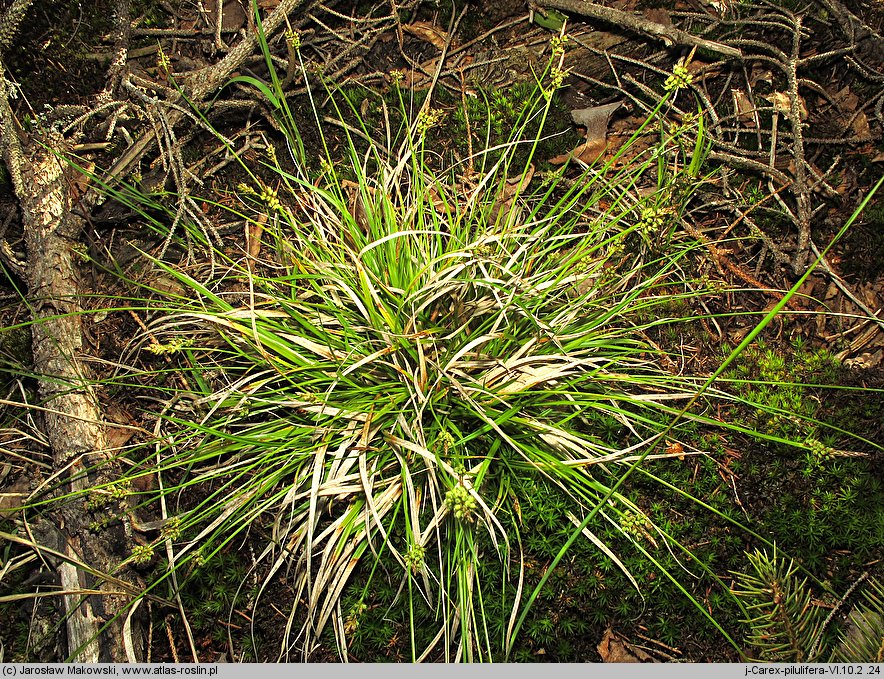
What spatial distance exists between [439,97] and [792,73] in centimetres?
163

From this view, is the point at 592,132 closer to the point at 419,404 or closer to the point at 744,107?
the point at 744,107

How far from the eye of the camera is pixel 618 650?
2.12 metres

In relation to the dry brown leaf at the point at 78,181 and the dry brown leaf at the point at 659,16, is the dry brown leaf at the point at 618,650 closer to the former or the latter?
the dry brown leaf at the point at 659,16

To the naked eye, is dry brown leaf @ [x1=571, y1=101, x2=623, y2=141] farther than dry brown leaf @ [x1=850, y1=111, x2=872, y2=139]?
Yes

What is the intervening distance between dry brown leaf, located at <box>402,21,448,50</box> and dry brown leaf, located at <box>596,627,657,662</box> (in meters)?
2.90

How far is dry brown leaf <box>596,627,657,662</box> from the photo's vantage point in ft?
6.88

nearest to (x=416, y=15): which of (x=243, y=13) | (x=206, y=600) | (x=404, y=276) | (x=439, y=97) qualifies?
(x=439, y=97)

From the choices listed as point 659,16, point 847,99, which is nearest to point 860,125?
point 847,99

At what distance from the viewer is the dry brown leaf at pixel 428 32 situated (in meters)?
3.28

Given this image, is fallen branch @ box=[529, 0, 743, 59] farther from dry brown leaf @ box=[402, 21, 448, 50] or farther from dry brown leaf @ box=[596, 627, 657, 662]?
dry brown leaf @ box=[596, 627, 657, 662]

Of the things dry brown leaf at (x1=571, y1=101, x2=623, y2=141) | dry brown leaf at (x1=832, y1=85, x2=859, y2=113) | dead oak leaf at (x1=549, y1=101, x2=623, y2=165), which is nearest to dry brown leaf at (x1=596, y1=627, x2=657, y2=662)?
dead oak leaf at (x1=549, y1=101, x2=623, y2=165)

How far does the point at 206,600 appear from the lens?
2.25 m

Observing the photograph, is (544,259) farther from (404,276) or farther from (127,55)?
(127,55)

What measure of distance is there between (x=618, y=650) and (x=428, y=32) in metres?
3.07
